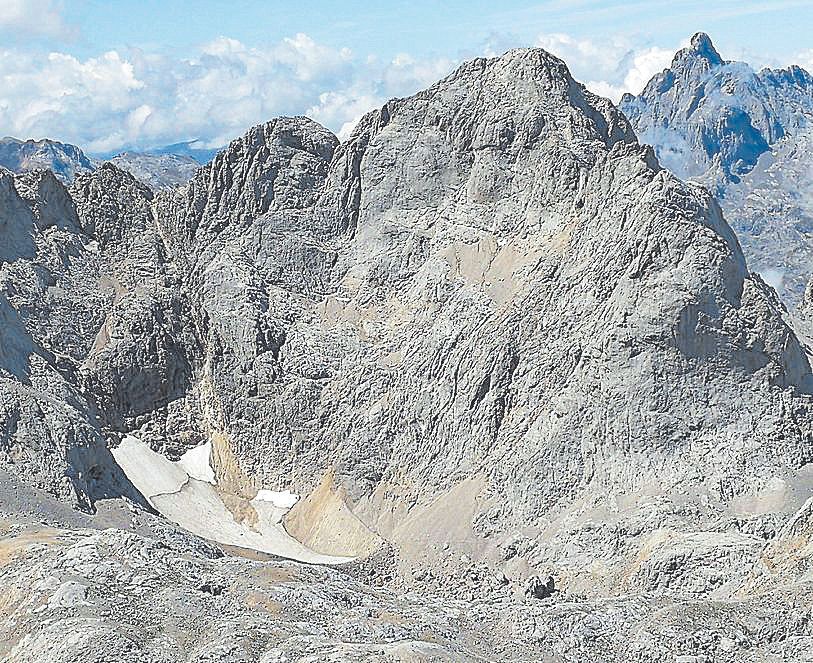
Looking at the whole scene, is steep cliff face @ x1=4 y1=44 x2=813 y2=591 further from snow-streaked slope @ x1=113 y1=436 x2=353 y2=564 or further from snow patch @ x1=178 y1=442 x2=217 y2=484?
snow-streaked slope @ x1=113 y1=436 x2=353 y2=564

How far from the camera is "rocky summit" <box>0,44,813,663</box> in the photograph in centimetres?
4053

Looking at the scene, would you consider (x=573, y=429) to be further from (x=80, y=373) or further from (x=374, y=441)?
(x=80, y=373)

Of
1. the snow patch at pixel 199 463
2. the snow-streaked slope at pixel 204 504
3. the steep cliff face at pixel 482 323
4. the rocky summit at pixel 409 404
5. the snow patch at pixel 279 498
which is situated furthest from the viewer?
the snow patch at pixel 199 463

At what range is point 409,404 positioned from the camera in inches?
3132

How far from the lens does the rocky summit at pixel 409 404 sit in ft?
133

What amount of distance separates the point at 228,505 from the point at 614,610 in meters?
50.2

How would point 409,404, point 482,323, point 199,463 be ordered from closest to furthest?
point 482,323 → point 409,404 → point 199,463

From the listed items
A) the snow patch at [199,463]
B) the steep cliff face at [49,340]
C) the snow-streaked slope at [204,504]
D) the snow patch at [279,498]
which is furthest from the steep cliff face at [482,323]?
the steep cliff face at [49,340]

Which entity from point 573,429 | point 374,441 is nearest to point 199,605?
point 573,429

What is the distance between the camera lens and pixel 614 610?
40375 millimetres

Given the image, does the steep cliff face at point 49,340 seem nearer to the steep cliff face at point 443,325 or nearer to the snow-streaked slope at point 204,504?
the steep cliff face at point 443,325

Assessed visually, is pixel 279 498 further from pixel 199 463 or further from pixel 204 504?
pixel 199 463

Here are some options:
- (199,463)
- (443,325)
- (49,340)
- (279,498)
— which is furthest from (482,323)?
(49,340)

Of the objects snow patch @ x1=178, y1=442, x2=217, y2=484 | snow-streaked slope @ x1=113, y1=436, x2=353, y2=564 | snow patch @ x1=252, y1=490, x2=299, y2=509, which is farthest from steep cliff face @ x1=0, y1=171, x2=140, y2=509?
snow patch @ x1=252, y1=490, x2=299, y2=509
